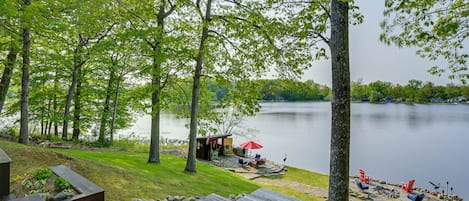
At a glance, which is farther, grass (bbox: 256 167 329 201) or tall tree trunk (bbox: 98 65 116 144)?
tall tree trunk (bbox: 98 65 116 144)

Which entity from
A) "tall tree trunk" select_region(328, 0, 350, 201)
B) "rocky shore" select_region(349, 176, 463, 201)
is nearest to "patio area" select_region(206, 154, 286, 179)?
"rocky shore" select_region(349, 176, 463, 201)

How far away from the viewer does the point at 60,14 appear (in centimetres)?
695

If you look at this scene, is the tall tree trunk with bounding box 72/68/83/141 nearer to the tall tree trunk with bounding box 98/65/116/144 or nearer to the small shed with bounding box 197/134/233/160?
the tall tree trunk with bounding box 98/65/116/144

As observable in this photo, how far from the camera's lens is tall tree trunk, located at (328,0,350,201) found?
10.3 ft

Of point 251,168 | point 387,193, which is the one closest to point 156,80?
point 251,168

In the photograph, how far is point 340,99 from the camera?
3.13 meters

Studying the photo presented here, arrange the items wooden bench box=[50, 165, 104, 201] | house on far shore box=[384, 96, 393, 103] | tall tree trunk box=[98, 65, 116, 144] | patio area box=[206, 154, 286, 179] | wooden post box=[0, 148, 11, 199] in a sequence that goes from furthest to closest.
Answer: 1. house on far shore box=[384, 96, 393, 103]
2. patio area box=[206, 154, 286, 179]
3. tall tree trunk box=[98, 65, 116, 144]
4. wooden bench box=[50, 165, 104, 201]
5. wooden post box=[0, 148, 11, 199]

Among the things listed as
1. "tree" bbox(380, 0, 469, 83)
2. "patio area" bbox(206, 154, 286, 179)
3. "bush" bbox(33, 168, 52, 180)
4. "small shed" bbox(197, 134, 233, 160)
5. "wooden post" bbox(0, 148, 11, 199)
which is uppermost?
"tree" bbox(380, 0, 469, 83)

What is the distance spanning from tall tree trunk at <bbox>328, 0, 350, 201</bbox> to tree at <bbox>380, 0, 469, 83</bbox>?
3.70 ft

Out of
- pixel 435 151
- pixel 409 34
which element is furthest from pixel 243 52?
pixel 435 151

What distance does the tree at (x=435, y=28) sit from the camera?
4.11 metres

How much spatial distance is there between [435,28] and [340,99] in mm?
2900

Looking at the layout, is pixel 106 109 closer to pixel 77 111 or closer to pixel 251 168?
pixel 77 111

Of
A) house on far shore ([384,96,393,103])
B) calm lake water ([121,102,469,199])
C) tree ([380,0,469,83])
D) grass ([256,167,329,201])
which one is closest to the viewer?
tree ([380,0,469,83])
